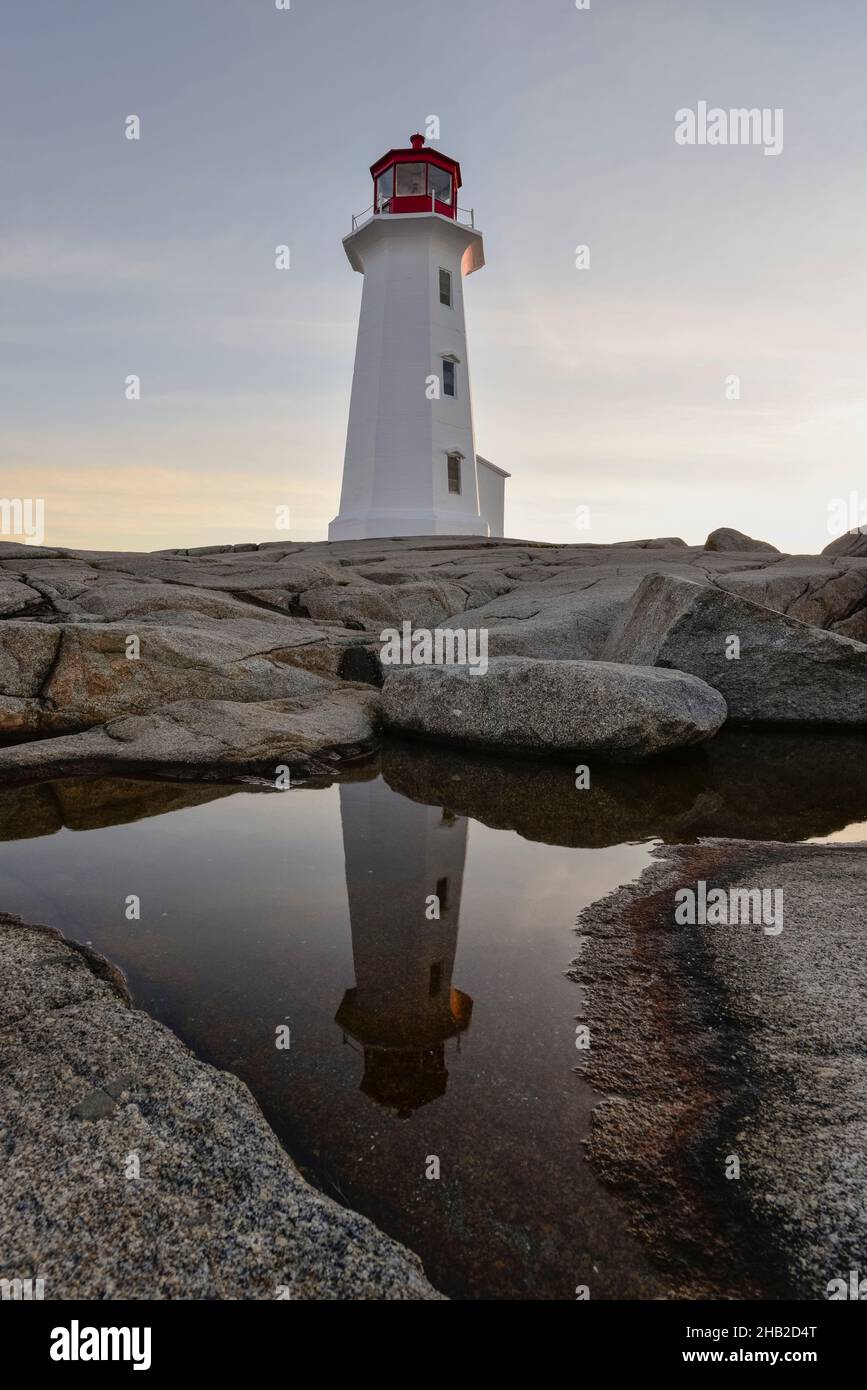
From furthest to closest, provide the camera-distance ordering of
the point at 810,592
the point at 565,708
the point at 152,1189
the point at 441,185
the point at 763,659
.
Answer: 1. the point at 441,185
2. the point at 810,592
3. the point at 763,659
4. the point at 565,708
5. the point at 152,1189

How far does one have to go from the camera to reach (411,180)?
26094mm

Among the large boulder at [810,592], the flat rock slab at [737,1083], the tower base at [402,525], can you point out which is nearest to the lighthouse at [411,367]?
the tower base at [402,525]

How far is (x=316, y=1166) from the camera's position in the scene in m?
1.98

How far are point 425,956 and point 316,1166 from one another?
1.18 metres

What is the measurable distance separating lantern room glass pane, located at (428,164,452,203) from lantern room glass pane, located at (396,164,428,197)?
1.37ft

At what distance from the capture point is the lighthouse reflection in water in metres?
2.42

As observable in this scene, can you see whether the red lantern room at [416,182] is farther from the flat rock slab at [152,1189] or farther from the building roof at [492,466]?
the flat rock slab at [152,1189]

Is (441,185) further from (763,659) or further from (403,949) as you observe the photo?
(403,949)

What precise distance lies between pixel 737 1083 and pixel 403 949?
1399 mm

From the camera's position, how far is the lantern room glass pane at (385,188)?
26016mm

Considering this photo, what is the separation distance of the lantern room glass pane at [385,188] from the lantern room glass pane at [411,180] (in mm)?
224

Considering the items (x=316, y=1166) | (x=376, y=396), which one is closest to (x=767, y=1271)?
(x=316, y=1166)

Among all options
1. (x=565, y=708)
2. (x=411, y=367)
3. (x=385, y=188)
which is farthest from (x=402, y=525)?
(x=565, y=708)
